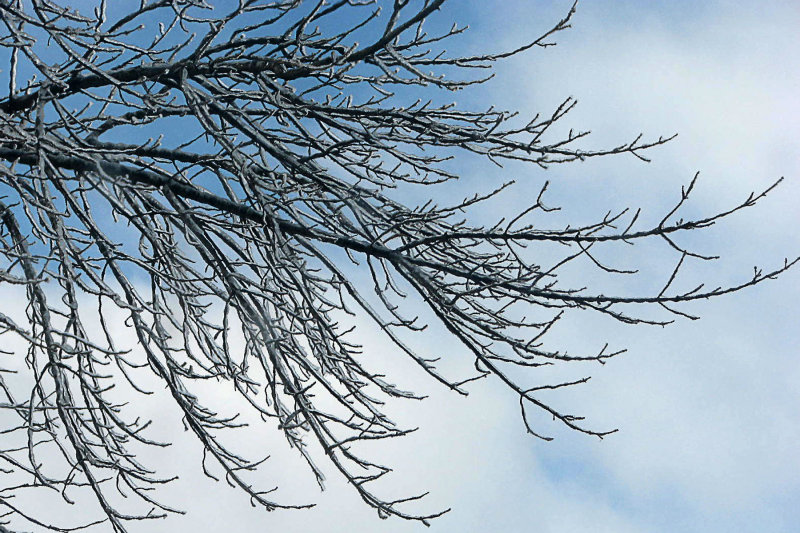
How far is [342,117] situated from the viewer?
16.3 feet

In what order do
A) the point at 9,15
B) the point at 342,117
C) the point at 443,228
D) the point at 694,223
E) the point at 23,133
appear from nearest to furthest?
1. the point at 694,223
2. the point at 23,133
3. the point at 9,15
4. the point at 342,117
5. the point at 443,228

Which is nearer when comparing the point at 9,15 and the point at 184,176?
the point at 9,15

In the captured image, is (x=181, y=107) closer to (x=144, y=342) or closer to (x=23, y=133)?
(x=23, y=133)

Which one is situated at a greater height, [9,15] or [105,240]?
[9,15]

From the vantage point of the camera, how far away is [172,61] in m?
4.68

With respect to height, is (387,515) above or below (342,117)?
below

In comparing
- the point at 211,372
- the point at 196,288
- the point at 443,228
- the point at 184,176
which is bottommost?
the point at 211,372

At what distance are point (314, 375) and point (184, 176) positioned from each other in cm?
213

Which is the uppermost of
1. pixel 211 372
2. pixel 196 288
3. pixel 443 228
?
pixel 443 228

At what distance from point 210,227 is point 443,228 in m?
1.56

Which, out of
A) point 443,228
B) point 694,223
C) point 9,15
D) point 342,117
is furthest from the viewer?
point 443,228

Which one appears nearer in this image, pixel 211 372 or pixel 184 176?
pixel 211 372

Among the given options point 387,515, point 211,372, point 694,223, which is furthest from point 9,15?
point 694,223

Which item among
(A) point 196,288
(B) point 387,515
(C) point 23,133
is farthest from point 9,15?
(B) point 387,515
